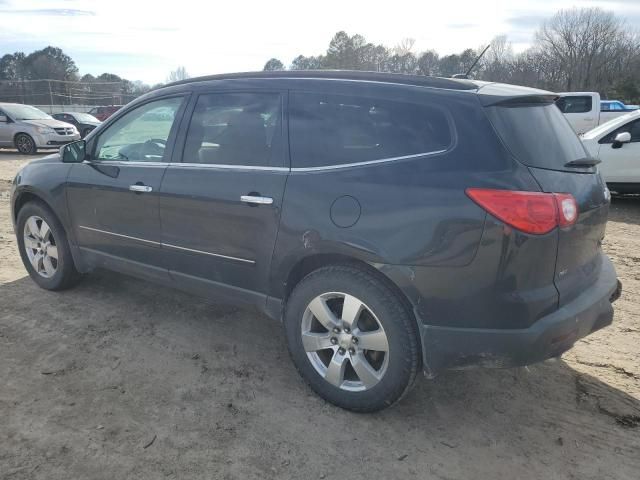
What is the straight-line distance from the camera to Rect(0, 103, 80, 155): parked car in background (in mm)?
16109

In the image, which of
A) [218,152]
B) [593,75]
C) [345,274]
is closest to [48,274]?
[218,152]

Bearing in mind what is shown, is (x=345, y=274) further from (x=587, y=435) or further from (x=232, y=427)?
(x=587, y=435)

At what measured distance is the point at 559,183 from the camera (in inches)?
100.0

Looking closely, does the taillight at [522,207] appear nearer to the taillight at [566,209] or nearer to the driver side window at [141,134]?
the taillight at [566,209]

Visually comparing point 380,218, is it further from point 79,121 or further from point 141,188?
point 79,121

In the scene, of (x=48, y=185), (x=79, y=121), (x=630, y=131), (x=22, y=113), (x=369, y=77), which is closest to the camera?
(x=369, y=77)

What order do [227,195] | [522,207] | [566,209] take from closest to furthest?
1. [522,207]
2. [566,209]
3. [227,195]

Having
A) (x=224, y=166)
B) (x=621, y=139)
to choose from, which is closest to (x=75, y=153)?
(x=224, y=166)

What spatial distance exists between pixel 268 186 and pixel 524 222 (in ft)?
4.73

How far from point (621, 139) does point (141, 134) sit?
25.9ft

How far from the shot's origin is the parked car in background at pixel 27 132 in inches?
634

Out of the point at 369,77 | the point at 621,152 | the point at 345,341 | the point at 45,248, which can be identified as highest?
the point at 369,77

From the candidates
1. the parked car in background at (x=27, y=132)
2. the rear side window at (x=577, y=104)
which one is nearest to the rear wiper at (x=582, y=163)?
the rear side window at (x=577, y=104)

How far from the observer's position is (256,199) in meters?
3.08
